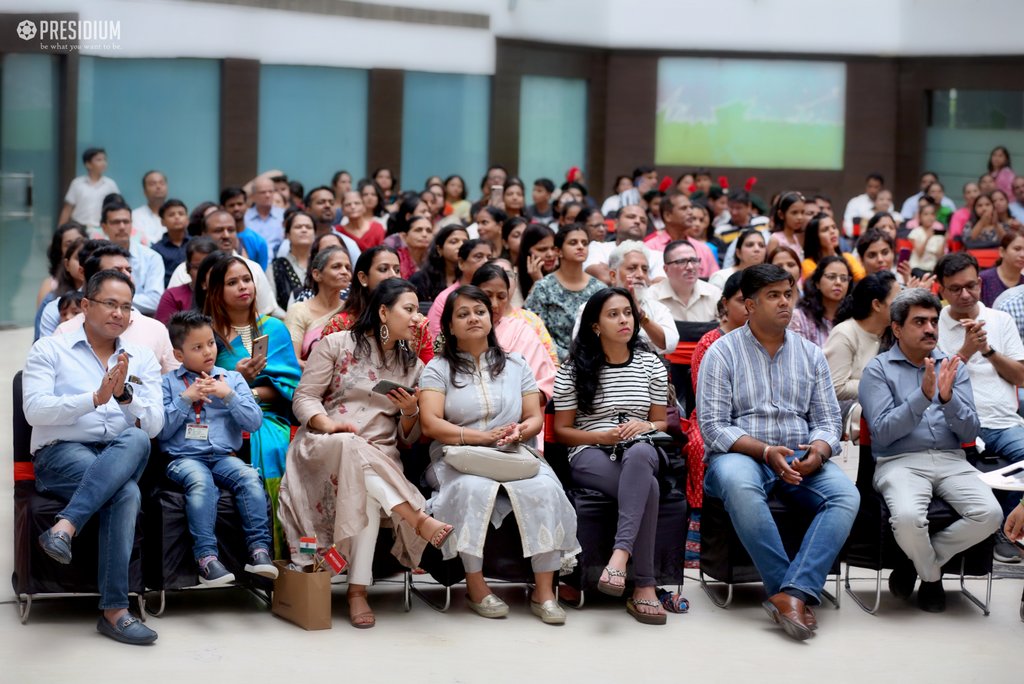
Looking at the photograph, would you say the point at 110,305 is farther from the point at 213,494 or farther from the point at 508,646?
the point at 508,646

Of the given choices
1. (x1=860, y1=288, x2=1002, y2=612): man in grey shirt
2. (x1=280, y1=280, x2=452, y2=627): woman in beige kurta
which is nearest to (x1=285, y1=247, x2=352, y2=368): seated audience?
(x1=280, y1=280, x2=452, y2=627): woman in beige kurta

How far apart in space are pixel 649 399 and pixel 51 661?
2.52m

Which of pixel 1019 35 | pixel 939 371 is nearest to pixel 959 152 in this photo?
pixel 1019 35

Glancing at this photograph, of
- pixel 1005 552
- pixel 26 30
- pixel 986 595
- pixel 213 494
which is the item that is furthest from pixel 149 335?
pixel 26 30

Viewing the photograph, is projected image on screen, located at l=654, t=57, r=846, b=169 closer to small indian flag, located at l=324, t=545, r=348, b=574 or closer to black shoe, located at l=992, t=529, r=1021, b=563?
black shoe, located at l=992, t=529, r=1021, b=563

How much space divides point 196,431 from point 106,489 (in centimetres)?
50

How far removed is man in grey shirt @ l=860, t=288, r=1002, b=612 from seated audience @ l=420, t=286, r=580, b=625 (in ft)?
4.37

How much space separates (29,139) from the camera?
12.8 metres

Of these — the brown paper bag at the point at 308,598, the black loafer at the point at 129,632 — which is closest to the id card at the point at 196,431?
the brown paper bag at the point at 308,598

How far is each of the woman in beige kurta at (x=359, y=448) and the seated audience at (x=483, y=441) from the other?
132 mm

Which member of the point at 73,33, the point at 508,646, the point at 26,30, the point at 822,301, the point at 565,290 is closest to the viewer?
the point at 508,646

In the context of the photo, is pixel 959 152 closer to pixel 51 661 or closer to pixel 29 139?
pixel 29 139

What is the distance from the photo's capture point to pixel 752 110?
20.0 m

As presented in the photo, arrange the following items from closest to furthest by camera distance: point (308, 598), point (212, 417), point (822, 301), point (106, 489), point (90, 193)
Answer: point (106, 489)
point (308, 598)
point (212, 417)
point (822, 301)
point (90, 193)
